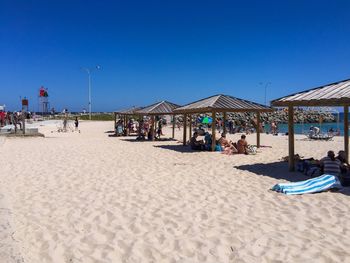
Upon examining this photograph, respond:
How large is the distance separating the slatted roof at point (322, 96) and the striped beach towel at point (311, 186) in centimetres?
189

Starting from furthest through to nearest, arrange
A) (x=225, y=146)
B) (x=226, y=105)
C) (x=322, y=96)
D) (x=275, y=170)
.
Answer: (x=225, y=146) < (x=226, y=105) < (x=275, y=170) < (x=322, y=96)

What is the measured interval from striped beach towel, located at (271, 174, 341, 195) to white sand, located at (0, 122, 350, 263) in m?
0.21

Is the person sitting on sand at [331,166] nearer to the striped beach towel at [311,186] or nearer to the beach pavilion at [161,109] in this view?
the striped beach towel at [311,186]

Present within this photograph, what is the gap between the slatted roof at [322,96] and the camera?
847 centimetres

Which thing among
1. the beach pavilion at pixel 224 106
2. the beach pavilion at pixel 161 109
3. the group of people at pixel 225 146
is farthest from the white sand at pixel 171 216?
the beach pavilion at pixel 161 109

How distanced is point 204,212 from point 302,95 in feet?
17.3

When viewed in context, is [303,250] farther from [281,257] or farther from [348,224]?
[348,224]

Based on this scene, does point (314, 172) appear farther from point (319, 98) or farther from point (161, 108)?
point (161, 108)

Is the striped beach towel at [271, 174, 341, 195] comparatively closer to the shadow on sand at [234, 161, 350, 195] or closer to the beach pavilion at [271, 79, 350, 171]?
the shadow on sand at [234, 161, 350, 195]

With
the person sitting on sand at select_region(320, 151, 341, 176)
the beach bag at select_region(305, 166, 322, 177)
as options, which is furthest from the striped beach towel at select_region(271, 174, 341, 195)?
the beach bag at select_region(305, 166, 322, 177)

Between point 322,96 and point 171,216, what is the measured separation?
5.24 metres

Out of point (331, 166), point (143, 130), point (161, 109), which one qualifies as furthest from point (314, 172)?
point (143, 130)

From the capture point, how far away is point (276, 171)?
9.84 m

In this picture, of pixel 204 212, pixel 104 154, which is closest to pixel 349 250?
pixel 204 212
